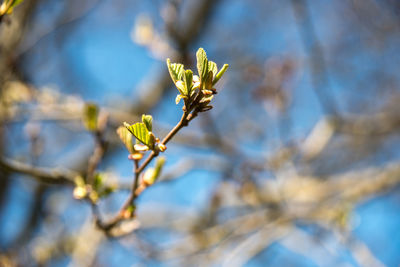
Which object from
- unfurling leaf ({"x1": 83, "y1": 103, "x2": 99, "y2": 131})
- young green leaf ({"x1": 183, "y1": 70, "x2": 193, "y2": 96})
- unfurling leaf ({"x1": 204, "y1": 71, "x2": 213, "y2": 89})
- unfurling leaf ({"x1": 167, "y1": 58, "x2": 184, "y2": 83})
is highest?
unfurling leaf ({"x1": 83, "y1": 103, "x2": 99, "y2": 131})

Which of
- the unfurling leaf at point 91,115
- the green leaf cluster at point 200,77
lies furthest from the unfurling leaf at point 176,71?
the unfurling leaf at point 91,115

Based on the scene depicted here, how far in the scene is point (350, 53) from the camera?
4.64m

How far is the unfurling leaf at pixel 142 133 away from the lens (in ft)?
1.83

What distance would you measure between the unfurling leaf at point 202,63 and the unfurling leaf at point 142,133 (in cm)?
14

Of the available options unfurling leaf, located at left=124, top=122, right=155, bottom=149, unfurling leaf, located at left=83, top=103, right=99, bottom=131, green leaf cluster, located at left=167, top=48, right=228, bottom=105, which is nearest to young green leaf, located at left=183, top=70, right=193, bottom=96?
green leaf cluster, located at left=167, top=48, right=228, bottom=105

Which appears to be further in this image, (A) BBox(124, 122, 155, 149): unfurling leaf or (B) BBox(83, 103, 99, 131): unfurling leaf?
(B) BBox(83, 103, 99, 131): unfurling leaf

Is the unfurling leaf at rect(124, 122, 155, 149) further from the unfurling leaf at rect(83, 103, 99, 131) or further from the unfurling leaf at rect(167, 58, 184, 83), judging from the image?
the unfurling leaf at rect(83, 103, 99, 131)

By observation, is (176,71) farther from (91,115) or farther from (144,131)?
(91,115)

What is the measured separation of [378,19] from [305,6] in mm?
2097

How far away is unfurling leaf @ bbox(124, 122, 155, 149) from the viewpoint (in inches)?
22.0

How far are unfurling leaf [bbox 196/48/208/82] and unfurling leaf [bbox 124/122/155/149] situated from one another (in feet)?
0.45

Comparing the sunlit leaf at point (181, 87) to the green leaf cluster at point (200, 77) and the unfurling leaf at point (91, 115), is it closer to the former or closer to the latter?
the green leaf cluster at point (200, 77)

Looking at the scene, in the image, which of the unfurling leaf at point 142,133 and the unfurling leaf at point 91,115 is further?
the unfurling leaf at point 91,115

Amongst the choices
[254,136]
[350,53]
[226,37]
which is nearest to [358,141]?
[254,136]
